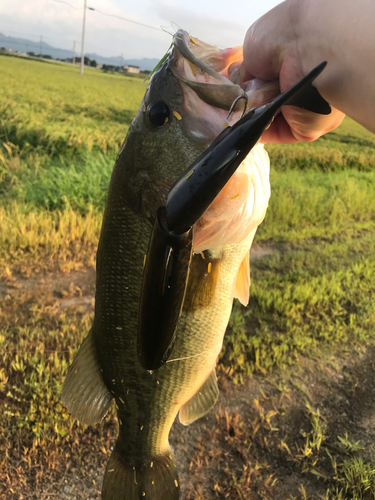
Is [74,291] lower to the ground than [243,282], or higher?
lower

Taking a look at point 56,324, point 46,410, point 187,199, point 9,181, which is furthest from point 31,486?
point 9,181

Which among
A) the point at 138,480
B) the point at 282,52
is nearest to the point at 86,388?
the point at 138,480

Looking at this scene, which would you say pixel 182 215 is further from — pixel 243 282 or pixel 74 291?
pixel 74 291

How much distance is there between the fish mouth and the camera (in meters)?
0.95

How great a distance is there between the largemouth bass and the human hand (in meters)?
0.06

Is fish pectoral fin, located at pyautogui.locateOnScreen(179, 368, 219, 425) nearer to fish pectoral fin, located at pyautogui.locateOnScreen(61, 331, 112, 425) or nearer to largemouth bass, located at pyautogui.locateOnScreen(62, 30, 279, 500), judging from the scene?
largemouth bass, located at pyautogui.locateOnScreen(62, 30, 279, 500)

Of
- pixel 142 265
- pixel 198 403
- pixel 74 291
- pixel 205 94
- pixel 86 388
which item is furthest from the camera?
pixel 74 291

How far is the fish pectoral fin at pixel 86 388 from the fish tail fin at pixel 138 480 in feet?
0.81

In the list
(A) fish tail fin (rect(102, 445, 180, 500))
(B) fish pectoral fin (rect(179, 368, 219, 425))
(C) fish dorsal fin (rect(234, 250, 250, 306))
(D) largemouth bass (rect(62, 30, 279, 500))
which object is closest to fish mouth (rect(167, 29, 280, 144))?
(D) largemouth bass (rect(62, 30, 279, 500))

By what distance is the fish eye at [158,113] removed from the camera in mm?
1066

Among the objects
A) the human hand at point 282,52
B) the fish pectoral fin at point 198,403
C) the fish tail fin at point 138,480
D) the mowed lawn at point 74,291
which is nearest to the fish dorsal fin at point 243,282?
the fish pectoral fin at point 198,403

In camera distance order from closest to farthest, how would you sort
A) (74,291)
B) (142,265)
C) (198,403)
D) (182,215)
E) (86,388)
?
(182,215) < (142,265) < (86,388) < (198,403) < (74,291)

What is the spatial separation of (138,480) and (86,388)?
0.43m

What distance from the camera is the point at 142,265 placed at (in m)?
1.18
